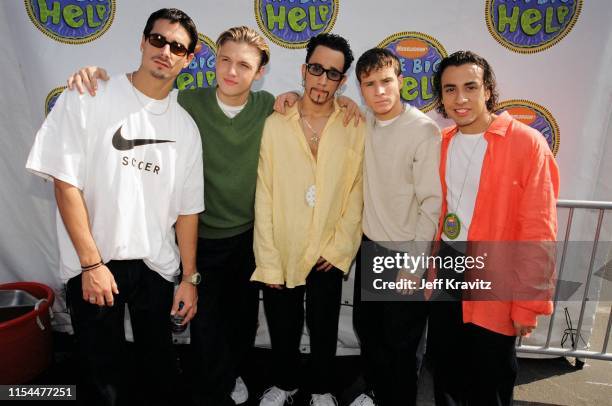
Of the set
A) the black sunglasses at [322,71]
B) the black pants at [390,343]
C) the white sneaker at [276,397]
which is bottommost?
the white sneaker at [276,397]

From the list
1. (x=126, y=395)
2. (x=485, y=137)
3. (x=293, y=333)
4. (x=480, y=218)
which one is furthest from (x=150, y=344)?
(x=485, y=137)

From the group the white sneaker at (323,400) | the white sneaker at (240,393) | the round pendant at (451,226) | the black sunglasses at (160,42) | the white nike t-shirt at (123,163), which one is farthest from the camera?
the white sneaker at (240,393)

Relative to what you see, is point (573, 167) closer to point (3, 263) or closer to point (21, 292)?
point (21, 292)

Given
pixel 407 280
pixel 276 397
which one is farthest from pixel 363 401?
pixel 407 280

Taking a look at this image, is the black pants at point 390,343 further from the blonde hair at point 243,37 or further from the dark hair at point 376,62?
the blonde hair at point 243,37

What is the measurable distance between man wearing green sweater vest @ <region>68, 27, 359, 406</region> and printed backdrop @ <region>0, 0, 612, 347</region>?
82 centimetres

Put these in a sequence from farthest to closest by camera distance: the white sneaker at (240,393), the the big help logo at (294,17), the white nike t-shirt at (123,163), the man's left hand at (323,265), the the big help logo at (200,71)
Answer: the the big help logo at (200,71)
the the big help logo at (294,17)
the white sneaker at (240,393)
the man's left hand at (323,265)
the white nike t-shirt at (123,163)

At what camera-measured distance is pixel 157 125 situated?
214cm

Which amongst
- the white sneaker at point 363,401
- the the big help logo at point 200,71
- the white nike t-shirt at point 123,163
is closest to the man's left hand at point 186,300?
the white nike t-shirt at point 123,163

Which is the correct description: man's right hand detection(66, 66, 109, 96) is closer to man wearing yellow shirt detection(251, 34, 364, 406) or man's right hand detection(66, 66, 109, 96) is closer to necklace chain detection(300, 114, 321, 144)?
man wearing yellow shirt detection(251, 34, 364, 406)

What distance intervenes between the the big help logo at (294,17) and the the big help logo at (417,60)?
476 millimetres

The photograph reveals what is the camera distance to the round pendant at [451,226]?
2.22m

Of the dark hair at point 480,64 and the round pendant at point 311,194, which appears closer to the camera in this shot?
the dark hair at point 480,64

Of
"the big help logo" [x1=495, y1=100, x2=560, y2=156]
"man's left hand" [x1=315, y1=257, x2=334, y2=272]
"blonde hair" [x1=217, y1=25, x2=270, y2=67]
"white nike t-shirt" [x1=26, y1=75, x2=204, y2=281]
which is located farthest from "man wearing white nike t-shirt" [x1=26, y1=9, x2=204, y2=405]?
"the big help logo" [x1=495, y1=100, x2=560, y2=156]
